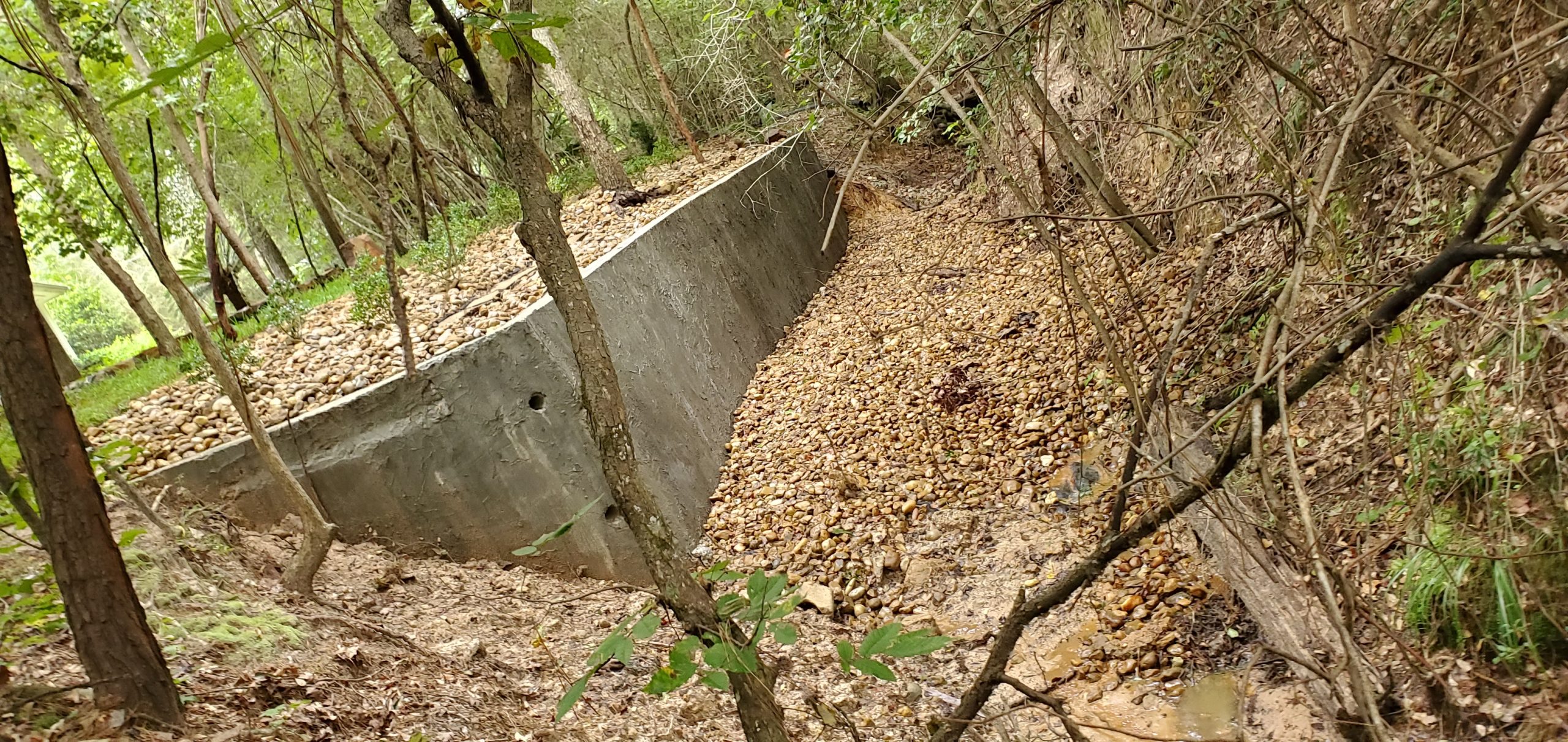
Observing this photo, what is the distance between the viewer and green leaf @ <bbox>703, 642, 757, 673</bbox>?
1256mm

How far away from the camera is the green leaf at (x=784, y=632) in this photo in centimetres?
127

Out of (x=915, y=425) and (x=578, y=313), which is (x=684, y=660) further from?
(x=915, y=425)

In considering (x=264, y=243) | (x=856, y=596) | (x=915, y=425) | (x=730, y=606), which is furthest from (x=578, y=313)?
(x=264, y=243)

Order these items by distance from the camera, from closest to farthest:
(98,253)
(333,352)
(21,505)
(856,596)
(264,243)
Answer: (21,505) → (856,596) → (333,352) → (98,253) → (264,243)

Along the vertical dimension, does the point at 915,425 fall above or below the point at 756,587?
below

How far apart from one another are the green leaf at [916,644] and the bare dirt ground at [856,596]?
0.31 meters

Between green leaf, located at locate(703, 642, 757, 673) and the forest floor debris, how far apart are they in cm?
400

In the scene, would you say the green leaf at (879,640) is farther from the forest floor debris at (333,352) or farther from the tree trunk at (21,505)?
the forest floor debris at (333,352)

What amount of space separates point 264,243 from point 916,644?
649 inches

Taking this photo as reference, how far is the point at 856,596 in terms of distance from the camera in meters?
4.38

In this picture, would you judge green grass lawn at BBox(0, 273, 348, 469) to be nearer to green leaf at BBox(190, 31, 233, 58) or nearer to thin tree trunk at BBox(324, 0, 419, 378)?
thin tree trunk at BBox(324, 0, 419, 378)

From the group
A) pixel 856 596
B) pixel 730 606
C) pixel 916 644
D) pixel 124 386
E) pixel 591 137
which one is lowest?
pixel 856 596

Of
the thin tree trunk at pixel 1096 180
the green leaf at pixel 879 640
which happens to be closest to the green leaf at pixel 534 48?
the green leaf at pixel 879 640

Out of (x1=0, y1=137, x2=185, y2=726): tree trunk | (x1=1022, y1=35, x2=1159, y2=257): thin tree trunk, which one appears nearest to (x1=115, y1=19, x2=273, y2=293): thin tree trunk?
(x1=0, y1=137, x2=185, y2=726): tree trunk
